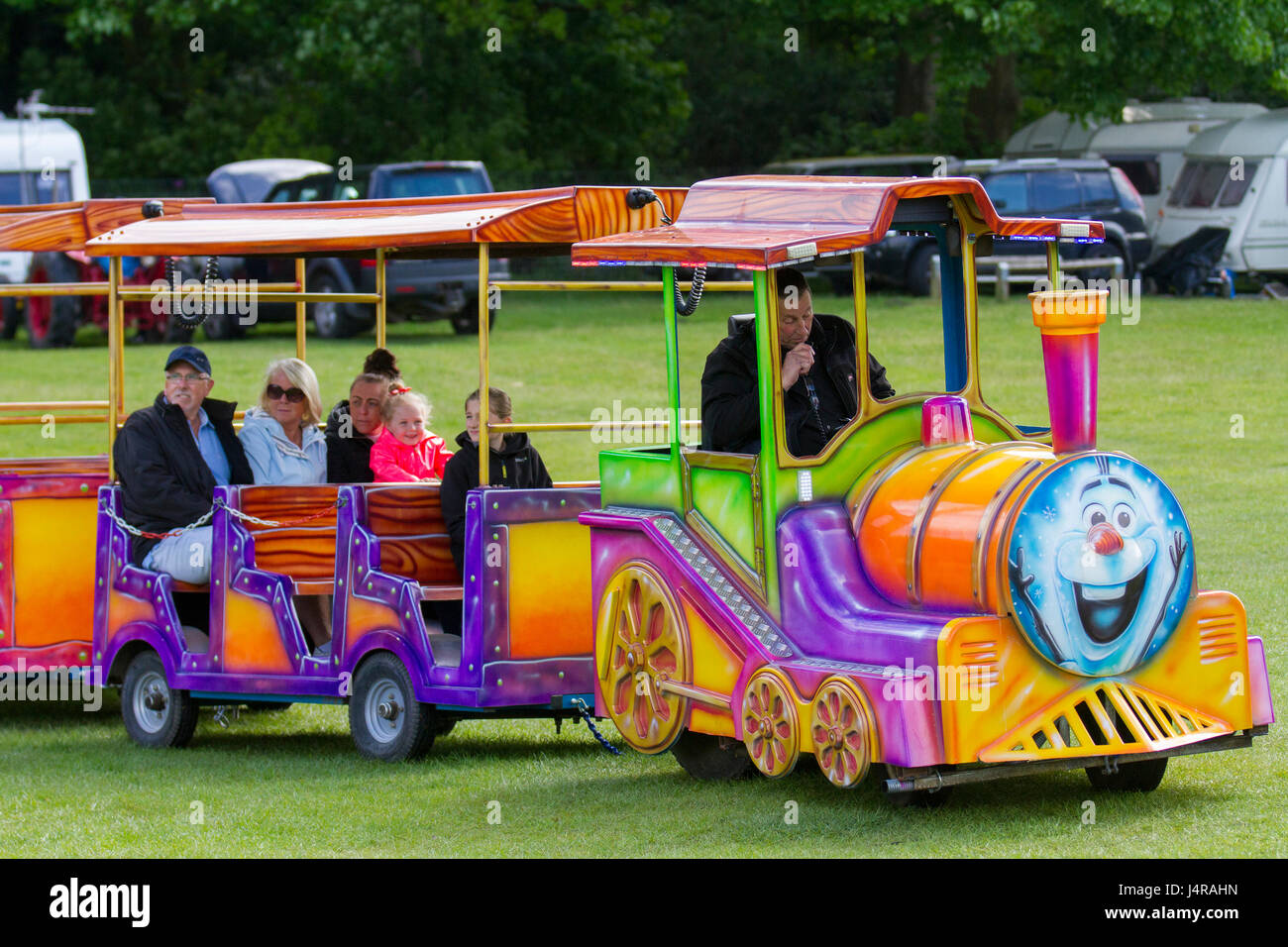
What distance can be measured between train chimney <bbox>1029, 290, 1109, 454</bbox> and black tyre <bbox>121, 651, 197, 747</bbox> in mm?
4747

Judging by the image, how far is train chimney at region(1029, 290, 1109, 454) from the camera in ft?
21.9

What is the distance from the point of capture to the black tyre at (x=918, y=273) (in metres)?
27.4

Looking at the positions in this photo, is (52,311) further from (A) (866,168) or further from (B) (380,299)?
(B) (380,299)

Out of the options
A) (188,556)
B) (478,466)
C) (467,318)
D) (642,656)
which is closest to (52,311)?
(467,318)

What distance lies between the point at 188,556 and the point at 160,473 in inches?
16.2

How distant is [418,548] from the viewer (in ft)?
30.1

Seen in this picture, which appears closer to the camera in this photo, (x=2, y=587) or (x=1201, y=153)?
(x=2, y=587)

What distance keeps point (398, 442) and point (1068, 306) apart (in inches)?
Answer: 160

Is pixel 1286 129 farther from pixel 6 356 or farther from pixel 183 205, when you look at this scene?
pixel 183 205

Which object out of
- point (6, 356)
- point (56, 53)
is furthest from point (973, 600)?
point (56, 53)

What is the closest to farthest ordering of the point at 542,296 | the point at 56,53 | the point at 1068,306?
the point at 1068,306, the point at 542,296, the point at 56,53

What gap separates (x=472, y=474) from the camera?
8867 millimetres

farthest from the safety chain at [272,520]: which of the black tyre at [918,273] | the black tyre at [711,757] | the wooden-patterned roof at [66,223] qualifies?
the black tyre at [918,273]

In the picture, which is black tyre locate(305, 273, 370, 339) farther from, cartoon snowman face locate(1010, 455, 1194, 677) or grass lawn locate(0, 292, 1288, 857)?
cartoon snowman face locate(1010, 455, 1194, 677)
